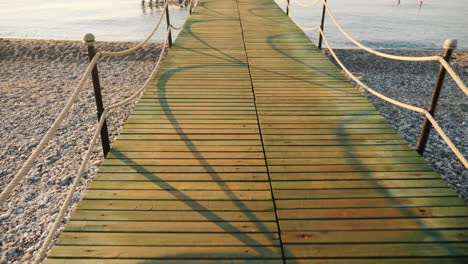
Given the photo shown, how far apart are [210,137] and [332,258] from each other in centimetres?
231

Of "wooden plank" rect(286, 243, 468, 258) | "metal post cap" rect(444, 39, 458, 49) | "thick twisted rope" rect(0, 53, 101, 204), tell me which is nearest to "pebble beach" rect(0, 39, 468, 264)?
"thick twisted rope" rect(0, 53, 101, 204)

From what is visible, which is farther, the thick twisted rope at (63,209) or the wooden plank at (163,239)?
the wooden plank at (163,239)

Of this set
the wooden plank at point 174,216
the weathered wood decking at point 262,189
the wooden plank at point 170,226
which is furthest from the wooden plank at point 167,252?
the wooden plank at point 174,216

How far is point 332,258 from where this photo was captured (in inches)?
105

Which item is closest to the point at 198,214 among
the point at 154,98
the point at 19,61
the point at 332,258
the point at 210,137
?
the point at 332,258

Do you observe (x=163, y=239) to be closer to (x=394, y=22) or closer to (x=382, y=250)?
(x=382, y=250)

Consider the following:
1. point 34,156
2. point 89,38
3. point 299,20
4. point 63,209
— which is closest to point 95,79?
point 89,38

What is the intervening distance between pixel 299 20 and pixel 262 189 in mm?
35555

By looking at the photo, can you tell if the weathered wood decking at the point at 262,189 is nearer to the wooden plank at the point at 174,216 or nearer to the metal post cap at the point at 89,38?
the wooden plank at the point at 174,216

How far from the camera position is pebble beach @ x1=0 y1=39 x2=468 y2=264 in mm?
5691

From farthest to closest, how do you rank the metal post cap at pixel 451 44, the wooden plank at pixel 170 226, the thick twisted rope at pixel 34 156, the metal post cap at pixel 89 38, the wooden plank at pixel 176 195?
the metal post cap at pixel 89 38 → the metal post cap at pixel 451 44 → the wooden plank at pixel 176 195 → the wooden plank at pixel 170 226 → the thick twisted rope at pixel 34 156

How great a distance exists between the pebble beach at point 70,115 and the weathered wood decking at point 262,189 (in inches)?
94.8

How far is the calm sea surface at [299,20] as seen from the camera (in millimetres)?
27500

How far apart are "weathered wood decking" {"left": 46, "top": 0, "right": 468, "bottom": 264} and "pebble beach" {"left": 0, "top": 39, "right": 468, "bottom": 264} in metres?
2.41
